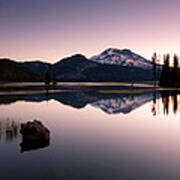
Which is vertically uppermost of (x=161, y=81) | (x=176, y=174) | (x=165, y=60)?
(x=165, y=60)

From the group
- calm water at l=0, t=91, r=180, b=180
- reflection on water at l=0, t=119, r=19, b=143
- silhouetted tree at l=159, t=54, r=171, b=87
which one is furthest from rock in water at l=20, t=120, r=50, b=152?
silhouetted tree at l=159, t=54, r=171, b=87

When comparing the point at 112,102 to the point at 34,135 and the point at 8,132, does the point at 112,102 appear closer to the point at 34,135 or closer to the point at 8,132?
the point at 8,132

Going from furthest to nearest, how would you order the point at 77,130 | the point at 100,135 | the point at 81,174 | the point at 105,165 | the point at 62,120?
the point at 62,120, the point at 77,130, the point at 100,135, the point at 105,165, the point at 81,174

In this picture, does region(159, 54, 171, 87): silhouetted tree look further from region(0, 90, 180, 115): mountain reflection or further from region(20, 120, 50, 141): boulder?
region(20, 120, 50, 141): boulder

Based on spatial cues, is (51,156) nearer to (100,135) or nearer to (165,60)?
(100,135)

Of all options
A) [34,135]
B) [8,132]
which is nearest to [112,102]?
[8,132]

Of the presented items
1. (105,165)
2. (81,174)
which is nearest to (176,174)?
(105,165)

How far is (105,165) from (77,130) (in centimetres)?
1090

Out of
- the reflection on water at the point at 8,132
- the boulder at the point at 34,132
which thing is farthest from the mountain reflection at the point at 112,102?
the boulder at the point at 34,132

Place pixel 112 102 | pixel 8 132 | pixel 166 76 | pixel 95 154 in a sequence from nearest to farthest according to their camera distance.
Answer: pixel 95 154, pixel 8 132, pixel 112 102, pixel 166 76

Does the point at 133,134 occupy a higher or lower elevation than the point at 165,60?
lower

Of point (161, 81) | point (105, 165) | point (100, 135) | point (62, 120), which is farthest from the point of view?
point (161, 81)

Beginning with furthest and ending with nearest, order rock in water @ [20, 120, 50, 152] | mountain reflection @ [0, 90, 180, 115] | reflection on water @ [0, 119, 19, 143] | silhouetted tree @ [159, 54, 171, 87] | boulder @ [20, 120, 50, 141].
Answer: silhouetted tree @ [159, 54, 171, 87] → mountain reflection @ [0, 90, 180, 115] → reflection on water @ [0, 119, 19, 143] → boulder @ [20, 120, 50, 141] → rock in water @ [20, 120, 50, 152]

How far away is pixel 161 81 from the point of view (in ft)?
457
